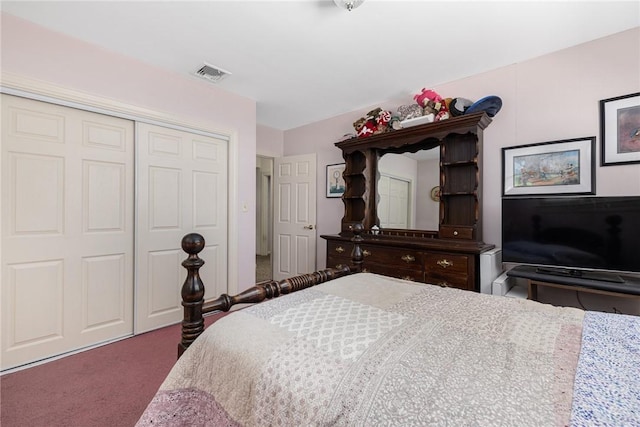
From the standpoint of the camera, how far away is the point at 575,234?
6.39 ft

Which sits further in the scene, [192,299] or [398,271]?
[398,271]

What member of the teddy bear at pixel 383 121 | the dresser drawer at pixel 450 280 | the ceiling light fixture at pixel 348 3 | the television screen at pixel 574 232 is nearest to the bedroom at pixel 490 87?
the teddy bear at pixel 383 121

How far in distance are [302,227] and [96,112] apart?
263 cm

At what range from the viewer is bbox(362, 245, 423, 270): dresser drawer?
8.39ft

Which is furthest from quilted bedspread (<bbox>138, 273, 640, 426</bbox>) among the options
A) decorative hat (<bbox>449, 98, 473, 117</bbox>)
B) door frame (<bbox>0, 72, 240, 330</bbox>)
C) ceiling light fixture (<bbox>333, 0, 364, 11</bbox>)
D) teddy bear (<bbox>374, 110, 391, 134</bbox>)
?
teddy bear (<bbox>374, 110, 391, 134</bbox>)

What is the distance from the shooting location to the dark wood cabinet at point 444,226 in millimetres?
2354

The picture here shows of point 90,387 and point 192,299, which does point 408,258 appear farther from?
point 90,387

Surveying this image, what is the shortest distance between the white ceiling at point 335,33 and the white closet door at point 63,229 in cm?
73

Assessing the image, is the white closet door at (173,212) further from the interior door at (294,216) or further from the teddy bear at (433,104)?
the teddy bear at (433,104)

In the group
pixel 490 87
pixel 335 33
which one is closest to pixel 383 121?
pixel 490 87

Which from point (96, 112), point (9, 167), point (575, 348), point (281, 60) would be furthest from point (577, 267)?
point (9, 167)

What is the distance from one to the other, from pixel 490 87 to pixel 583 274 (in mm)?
1739

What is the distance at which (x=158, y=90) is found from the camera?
104 inches

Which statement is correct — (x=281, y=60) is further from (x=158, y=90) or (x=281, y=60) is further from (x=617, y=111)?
(x=617, y=111)
